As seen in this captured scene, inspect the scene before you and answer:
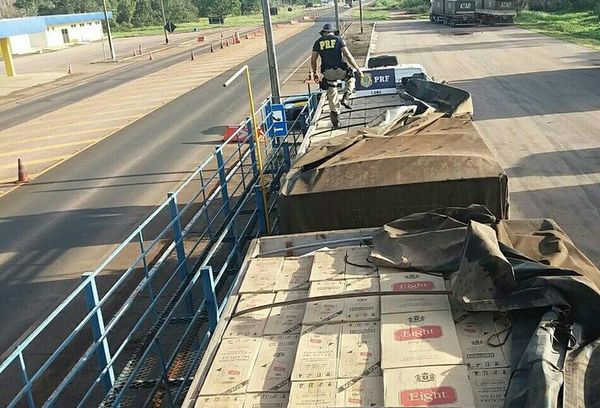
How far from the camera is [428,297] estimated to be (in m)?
4.93

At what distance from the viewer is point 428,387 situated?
3.88m

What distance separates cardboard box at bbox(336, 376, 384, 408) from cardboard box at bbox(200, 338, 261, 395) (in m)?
0.68

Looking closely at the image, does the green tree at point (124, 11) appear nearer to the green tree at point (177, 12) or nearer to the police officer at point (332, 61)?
the green tree at point (177, 12)

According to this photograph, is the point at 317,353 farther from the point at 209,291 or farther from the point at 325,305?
the point at 209,291

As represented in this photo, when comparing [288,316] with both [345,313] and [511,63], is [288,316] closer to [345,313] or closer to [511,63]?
[345,313]

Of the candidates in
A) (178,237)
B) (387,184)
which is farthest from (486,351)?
(178,237)

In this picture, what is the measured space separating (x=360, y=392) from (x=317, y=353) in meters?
0.53

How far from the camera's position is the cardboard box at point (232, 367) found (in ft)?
14.0

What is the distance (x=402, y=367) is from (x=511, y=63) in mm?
30171

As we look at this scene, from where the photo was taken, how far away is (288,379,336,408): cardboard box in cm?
390

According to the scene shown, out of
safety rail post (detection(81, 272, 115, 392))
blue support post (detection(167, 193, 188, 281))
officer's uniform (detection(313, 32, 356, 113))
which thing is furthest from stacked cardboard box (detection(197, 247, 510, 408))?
officer's uniform (detection(313, 32, 356, 113))

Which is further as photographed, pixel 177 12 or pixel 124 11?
pixel 177 12

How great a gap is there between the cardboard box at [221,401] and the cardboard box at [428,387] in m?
0.95

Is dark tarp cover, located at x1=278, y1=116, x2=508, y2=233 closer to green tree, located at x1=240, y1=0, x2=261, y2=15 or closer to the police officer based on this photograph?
the police officer
